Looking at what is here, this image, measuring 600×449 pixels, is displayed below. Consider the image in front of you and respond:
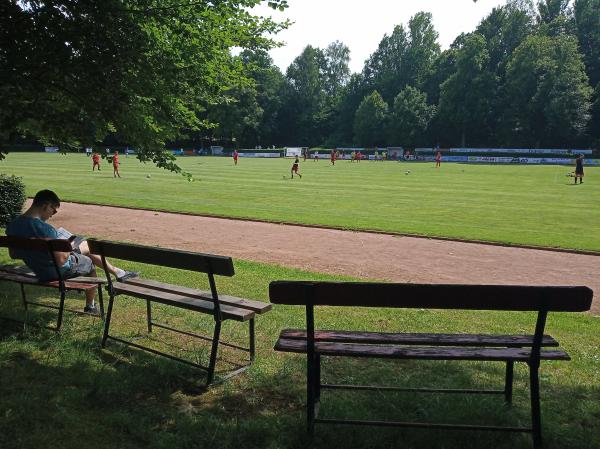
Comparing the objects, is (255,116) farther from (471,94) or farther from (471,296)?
(471,296)

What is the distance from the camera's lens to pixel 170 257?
467cm

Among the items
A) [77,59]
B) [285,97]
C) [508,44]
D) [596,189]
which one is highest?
[508,44]

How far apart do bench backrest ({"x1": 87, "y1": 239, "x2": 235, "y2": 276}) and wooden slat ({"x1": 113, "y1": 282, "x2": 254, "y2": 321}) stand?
0.44 metres

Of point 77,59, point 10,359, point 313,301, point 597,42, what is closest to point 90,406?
point 10,359

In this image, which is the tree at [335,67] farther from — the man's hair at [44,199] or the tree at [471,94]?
the man's hair at [44,199]

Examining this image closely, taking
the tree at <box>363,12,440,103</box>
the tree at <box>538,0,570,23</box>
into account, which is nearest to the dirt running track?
the tree at <box>363,12,440,103</box>

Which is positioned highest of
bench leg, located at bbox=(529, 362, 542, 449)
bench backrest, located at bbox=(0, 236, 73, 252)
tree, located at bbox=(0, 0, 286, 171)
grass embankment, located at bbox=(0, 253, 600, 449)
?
tree, located at bbox=(0, 0, 286, 171)

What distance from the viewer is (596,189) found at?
27500mm

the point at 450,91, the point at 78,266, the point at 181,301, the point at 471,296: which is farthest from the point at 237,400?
the point at 450,91

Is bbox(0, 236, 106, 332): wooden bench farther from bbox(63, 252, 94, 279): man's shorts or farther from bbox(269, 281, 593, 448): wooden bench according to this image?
bbox(269, 281, 593, 448): wooden bench

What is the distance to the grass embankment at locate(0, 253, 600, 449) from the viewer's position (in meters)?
3.67

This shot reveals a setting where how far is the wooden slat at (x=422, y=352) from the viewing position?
12.1ft

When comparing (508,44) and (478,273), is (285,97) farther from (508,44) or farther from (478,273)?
(478,273)

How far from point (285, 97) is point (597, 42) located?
55.2 meters
